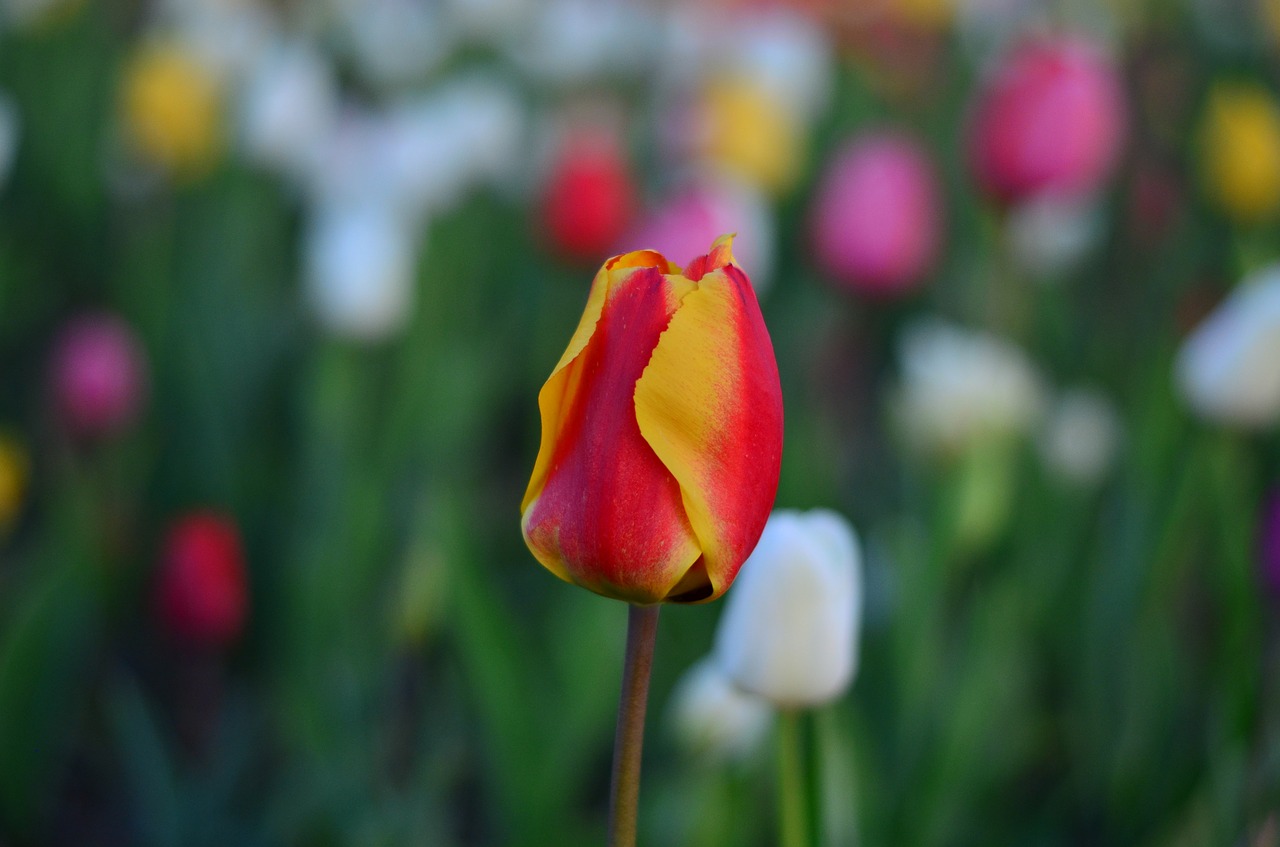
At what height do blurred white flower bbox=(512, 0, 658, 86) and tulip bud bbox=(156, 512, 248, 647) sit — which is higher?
blurred white flower bbox=(512, 0, 658, 86)

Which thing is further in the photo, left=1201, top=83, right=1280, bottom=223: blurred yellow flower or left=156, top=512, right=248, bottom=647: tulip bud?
left=1201, top=83, right=1280, bottom=223: blurred yellow flower

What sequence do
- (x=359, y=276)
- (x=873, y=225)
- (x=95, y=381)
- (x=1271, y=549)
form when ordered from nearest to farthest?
(x=1271, y=549)
(x=95, y=381)
(x=359, y=276)
(x=873, y=225)

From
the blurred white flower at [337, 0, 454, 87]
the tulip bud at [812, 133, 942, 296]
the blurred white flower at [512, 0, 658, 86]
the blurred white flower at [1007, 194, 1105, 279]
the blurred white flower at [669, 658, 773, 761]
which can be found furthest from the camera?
the blurred white flower at [512, 0, 658, 86]

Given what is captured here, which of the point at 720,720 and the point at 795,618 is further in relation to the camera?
the point at 720,720

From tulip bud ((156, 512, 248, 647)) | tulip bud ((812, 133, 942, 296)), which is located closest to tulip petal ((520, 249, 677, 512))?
tulip bud ((156, 512, 248, 647))

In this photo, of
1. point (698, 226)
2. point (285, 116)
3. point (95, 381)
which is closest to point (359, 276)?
point (95, 381)

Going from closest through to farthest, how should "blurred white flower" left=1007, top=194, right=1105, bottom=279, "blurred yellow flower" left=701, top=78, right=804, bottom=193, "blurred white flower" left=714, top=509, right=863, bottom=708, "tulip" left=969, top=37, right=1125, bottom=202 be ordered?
"blurred white flower" left=714, top=509, right=863, bottom=708, "tulip" left=969, top=37, right=1125, bottom=202, "blurred white flower" left=1007, top=194, right=1105, bottom=279, "blurred yellow flower" left=701, top=78, right=804, bottom=193

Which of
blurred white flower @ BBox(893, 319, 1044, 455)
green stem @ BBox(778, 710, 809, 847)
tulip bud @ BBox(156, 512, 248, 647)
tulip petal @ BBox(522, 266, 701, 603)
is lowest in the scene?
→ tulip bud @ BBox(156, 512, 248, 647)

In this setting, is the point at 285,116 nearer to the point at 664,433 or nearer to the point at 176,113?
the point at 176,113

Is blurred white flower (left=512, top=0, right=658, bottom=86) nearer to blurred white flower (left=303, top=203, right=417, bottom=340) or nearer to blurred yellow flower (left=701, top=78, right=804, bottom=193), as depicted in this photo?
blurred yellow flower (left=701, top=78, right=804, bottom=193)
